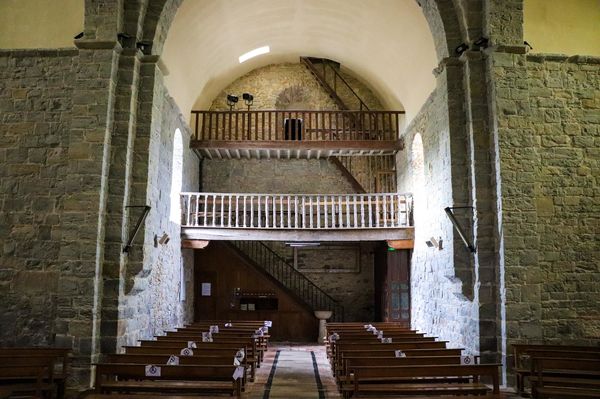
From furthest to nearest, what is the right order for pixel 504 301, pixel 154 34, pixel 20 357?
pixel 154 34 → pixel 504 301 → pixel 20 357

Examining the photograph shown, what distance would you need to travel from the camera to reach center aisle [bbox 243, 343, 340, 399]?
7.88 metres

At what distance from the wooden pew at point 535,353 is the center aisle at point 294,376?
2.66m

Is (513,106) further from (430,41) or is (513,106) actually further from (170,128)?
(170,128)

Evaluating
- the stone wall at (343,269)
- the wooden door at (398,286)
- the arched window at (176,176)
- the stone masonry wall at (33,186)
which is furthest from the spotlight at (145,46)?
the stone wall at (343,269)

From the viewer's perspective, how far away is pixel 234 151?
54.0ft

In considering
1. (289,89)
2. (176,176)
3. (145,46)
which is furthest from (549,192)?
(289,89)

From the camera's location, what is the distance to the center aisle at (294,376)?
788 cm

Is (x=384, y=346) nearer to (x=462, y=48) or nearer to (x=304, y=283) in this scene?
(x=462, y=48)

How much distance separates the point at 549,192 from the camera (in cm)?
890

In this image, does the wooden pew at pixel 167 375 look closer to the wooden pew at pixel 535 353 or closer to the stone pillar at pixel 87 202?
the stone pillar at pixel 87 202

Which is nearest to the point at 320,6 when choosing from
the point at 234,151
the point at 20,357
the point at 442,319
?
the point at 234,151

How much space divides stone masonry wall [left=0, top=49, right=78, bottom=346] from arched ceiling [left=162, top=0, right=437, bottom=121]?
2.69 m

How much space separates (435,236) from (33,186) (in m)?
7.74

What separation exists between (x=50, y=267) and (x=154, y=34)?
14.5 feet
